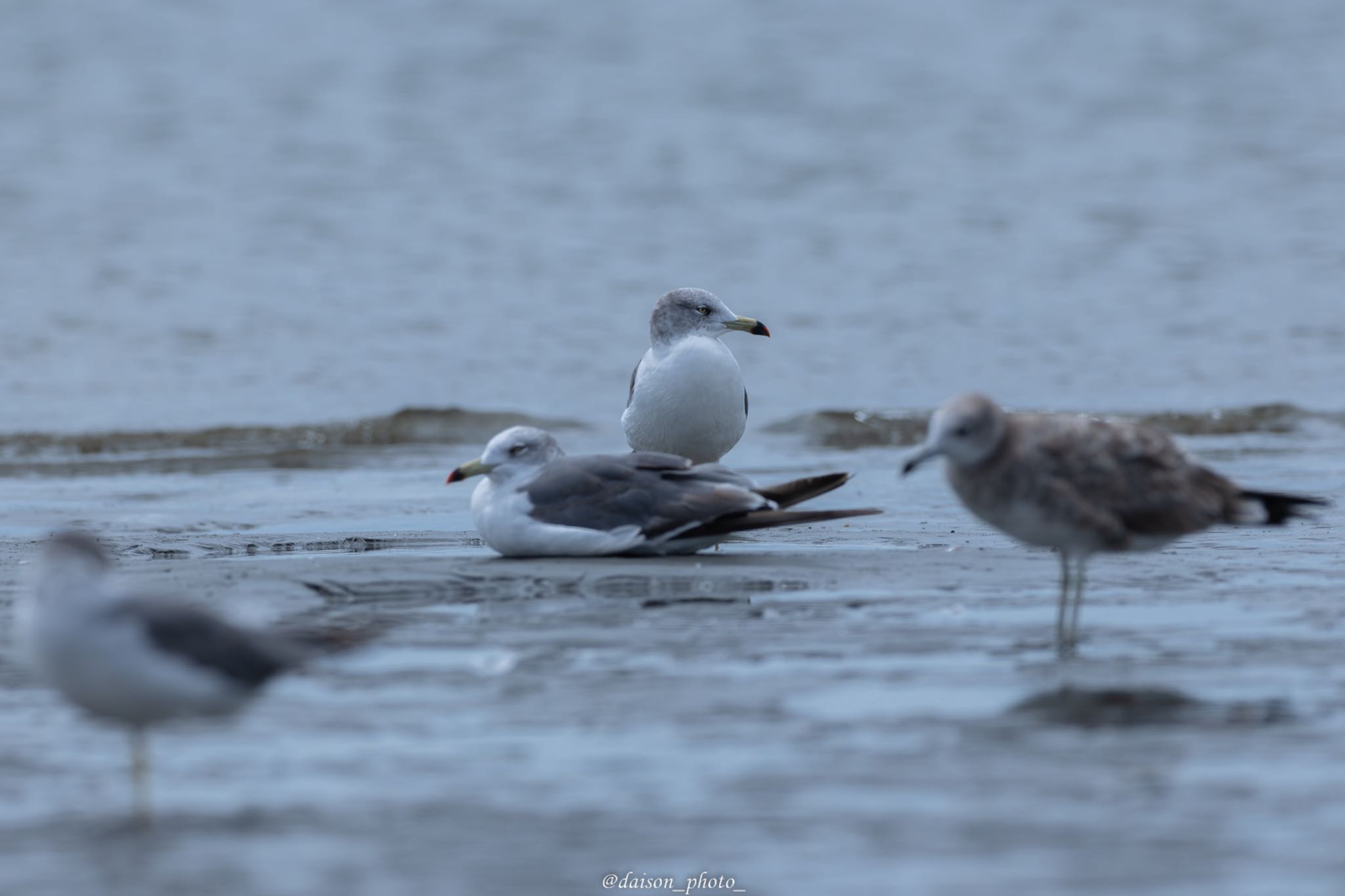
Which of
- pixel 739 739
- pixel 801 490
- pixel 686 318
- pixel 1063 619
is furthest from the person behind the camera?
pixel 686 318

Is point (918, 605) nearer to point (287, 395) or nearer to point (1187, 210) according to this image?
point (287, 395)

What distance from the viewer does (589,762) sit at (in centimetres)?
463

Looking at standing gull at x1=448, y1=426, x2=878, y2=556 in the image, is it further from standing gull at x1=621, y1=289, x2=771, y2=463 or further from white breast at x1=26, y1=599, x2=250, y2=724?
white breast at x1=26, y1=599, x2=250, y2=724

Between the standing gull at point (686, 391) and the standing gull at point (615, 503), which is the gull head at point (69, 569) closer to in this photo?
the standing gull at point (615, 503)

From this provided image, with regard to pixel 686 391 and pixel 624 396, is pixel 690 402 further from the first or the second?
pixel 624 396

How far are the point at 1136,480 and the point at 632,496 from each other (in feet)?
7.37

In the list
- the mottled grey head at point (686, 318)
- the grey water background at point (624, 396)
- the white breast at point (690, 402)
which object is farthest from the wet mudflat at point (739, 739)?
the mottled grey head at point (686, 318)

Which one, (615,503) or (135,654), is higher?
(615,503)

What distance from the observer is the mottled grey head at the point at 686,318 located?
9.63 m

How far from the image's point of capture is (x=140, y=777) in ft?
14.3

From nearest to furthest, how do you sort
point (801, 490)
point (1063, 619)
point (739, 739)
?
point (739, 739), point (1063, 619), point (801, 490)

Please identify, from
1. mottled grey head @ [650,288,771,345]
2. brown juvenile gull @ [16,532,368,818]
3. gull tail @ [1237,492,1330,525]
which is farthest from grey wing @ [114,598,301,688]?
mottled grey head @ [650,288,771,345]

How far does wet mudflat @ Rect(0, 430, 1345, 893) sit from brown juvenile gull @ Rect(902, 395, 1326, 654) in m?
0.36

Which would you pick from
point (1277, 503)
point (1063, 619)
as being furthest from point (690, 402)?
point (1277, 503)
